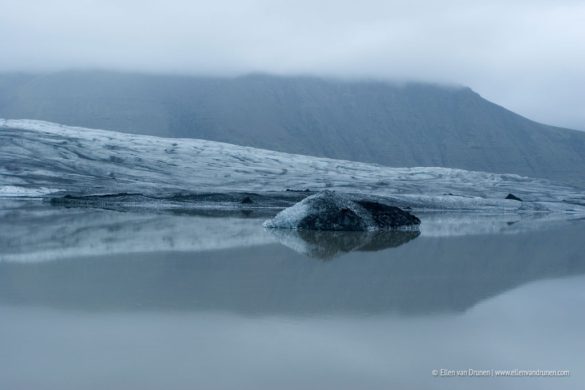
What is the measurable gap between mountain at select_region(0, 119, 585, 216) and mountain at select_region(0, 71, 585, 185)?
24.9 metres

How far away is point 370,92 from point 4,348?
10843 cm

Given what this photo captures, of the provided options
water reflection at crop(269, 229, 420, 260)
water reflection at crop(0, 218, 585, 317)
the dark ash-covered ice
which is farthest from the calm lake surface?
the dark ash-covered ice

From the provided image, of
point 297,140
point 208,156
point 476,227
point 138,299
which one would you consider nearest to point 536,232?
point 476,227

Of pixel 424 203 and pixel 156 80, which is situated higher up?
pixel 156 80

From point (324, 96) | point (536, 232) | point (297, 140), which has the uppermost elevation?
point (324, 96)

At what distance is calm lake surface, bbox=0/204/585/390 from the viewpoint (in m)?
6.11

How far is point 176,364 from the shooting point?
621 centimetres

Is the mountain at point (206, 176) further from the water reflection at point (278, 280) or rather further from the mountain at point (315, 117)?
the mountain at point (315, 117)

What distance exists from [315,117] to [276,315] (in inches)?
3681

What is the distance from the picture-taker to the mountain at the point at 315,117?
9112cm

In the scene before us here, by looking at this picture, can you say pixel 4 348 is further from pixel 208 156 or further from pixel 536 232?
pixel 208 156

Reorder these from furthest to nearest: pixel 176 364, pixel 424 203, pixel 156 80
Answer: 1. pixel 156 80
2. pixel 424 203
3. pixel 176 364

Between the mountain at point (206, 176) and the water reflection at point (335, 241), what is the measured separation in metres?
13.5

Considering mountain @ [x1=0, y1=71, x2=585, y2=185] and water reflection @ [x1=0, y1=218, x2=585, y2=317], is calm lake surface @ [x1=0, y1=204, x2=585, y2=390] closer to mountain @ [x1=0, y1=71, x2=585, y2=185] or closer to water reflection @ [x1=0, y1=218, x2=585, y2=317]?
water reflection @ [x1=0, y1=218, x2=585, y2=317]
